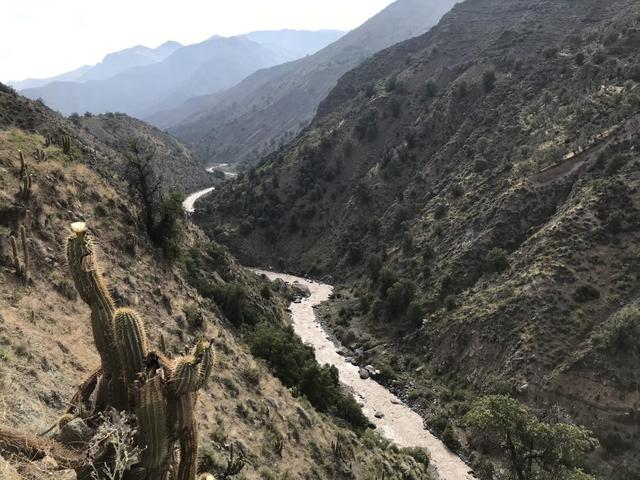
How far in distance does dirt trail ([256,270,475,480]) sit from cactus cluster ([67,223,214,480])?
102ft

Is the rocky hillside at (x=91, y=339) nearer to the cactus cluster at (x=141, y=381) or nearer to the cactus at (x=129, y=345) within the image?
the cactus cluster at (x=141, y=381)

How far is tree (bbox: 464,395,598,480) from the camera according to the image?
2792 centimetres

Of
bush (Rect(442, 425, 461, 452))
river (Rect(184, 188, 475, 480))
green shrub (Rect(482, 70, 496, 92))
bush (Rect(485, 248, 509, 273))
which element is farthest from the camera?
green shrub (Rect(482, 70, 496, 92))

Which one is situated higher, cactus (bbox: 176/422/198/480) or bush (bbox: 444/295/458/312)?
cactus (bbox: 176/422/198/480)

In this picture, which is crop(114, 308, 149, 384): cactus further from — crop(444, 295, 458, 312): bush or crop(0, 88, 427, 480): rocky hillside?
crop(444, 295, 458, 312): bush

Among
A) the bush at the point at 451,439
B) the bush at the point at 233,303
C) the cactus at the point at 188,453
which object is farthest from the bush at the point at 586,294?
the cactus at the point at 188,453

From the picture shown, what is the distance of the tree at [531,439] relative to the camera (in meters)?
27.9

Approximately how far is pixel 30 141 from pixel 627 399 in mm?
43695

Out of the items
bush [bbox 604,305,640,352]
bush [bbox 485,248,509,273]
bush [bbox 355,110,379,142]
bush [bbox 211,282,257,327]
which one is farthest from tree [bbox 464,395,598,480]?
bush [bbox 355,110,379,142]

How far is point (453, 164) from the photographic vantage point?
3014 inches

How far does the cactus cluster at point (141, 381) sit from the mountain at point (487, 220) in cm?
3359

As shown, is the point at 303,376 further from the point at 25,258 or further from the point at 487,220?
the point at 487,220

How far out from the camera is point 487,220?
5791cm

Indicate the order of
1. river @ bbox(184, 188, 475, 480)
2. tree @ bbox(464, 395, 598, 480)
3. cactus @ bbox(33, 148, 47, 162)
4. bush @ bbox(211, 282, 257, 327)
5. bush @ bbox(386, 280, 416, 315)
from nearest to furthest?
cactus @ bbox(33, 148, 47, 162) < tree @ bbox(464, 395, 598, 480) < river @ bbox(184, 188, 475, 480) < bush @ bbox(211, 282, 257, 327) < bush @ bbox(386, 280, 416, 315)
